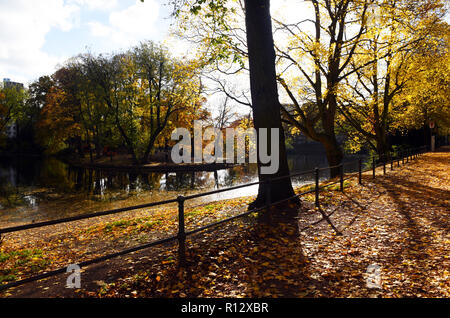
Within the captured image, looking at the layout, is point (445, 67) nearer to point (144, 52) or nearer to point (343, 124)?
point (343, 124)

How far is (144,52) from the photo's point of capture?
3438 centimetres

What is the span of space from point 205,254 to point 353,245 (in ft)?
10.3

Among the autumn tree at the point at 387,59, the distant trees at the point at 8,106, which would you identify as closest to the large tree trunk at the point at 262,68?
the autumn tree at the point at 387,59

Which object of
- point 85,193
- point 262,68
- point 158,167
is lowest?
point 85,193

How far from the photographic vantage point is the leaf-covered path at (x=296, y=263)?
162 inches

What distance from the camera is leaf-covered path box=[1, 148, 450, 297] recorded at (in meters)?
4.11

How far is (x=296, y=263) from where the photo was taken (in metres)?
4.98

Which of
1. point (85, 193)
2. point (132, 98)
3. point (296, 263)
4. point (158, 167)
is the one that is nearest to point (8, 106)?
point (132, 98)

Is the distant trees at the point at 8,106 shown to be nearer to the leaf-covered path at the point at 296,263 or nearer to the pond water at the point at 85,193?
the pond water at the point at 85,193

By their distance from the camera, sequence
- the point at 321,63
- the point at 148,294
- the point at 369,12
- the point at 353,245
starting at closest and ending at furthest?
the point at 148,294, the point at 353,245, the point at 369,12, the point at 321,63

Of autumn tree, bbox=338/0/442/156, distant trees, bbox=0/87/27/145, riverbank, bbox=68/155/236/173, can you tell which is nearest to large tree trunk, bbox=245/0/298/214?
autumn tree, bbox=338/0/442/156

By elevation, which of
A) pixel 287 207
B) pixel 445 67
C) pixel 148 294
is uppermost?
pixel 445 67

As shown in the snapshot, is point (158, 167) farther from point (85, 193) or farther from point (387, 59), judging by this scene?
point (387, 59)

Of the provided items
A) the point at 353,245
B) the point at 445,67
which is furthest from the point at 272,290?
the point at 445,67
